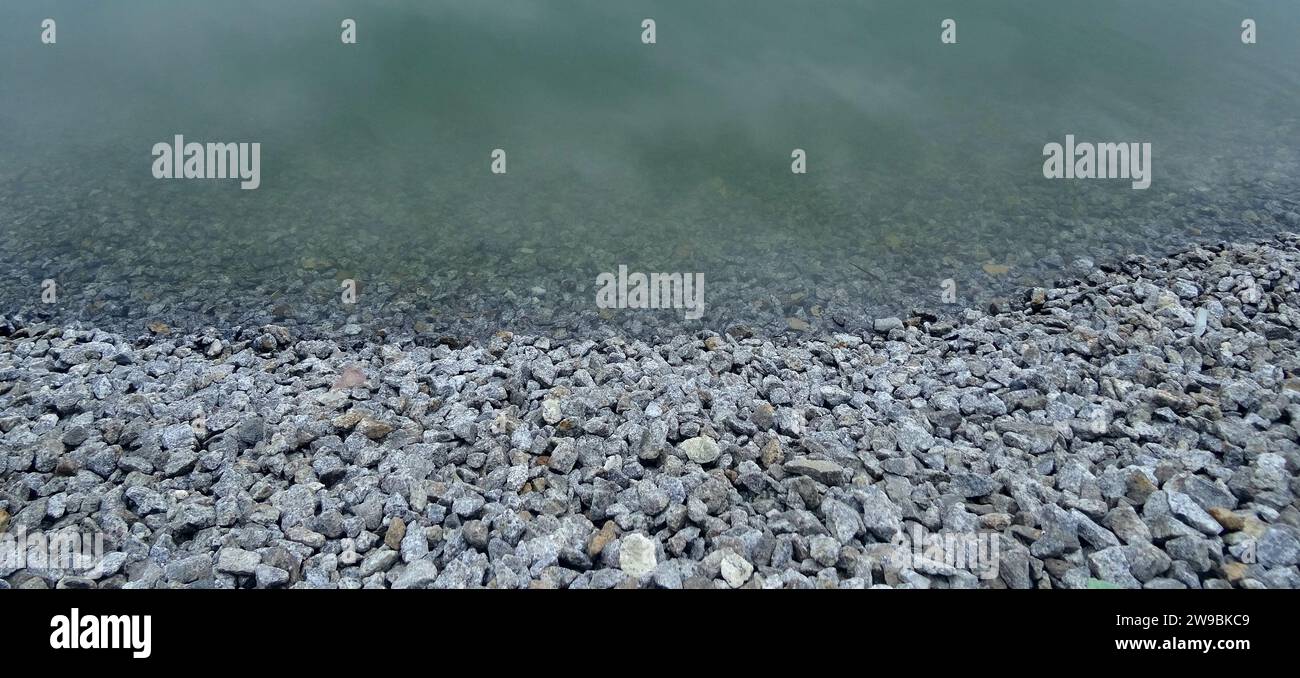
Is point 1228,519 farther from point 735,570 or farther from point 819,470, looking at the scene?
point 735,570

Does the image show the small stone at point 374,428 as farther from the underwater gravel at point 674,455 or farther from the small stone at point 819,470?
the small stone at point 819,470

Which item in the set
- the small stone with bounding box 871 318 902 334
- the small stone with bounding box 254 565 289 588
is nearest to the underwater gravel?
the small stone with bounding box 254 565 289 588

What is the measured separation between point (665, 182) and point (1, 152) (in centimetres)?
1527

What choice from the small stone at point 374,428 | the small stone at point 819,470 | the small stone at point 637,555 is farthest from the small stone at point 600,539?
the small stone at point 374,428

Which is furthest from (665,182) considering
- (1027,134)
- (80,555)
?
(80,555)

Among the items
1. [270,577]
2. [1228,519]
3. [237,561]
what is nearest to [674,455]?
[270,577]

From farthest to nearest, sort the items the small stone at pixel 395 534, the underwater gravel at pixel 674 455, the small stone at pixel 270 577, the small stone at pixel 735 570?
the small stone at pixel 395 534
the underwater gravel at pixel 674 455
the small stone at pixel 270 577
the small stone at pixel 735 570

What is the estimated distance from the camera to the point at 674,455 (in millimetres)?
7215

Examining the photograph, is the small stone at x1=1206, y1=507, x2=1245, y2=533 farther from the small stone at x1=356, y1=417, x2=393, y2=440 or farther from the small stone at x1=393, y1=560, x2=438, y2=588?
the small stone at x1=356, y1=417, x2=393, y2=440

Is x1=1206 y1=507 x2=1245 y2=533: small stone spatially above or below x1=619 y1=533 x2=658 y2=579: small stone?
above

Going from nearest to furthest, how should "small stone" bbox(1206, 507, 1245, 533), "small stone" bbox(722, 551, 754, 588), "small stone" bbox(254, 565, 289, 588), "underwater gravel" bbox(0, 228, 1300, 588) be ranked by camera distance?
"small stone" bbox(722, 551, 754, 588) < "small stone" bbox(254, 565, 289, 588) < "underwater gravel" bbox(0, 228, 1300, 588) < "small stone" bbox(1206, 507, 1245, 533)

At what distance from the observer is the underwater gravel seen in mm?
5895

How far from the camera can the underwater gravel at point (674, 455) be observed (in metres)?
5.89

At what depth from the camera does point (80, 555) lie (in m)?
6.04
